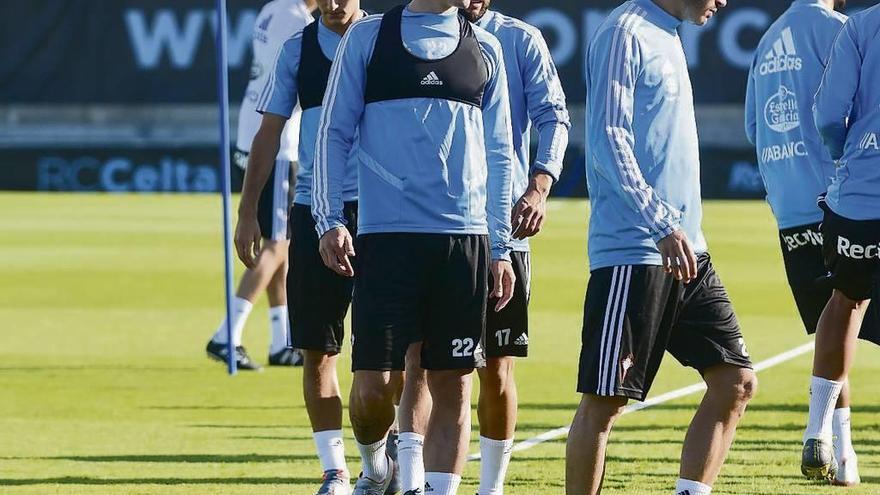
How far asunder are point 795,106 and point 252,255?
2.26 m

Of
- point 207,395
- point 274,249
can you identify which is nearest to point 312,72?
point 207,395

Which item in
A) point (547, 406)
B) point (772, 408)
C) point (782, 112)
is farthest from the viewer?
point (547, 406)

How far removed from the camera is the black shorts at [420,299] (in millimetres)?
6023

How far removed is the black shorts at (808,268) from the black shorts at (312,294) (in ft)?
6.02

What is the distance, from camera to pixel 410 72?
19.5 feet

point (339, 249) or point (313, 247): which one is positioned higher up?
point (339, 249)

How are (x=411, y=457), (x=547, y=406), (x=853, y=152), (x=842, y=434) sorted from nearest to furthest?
1. (x=411, y=457)
2. (x=853, y=152)
3. (x=842, y=434)
4. (x=547, y=406)

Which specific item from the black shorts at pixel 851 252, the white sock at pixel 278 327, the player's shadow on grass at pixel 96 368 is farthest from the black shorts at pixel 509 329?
the player's shadow on grass at pixel 96 368

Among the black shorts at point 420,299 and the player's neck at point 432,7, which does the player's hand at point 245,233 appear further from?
the player's neck at point 432,7

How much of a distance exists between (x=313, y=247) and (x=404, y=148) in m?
1.20

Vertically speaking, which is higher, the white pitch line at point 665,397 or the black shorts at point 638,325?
the black shorts at point 638,325

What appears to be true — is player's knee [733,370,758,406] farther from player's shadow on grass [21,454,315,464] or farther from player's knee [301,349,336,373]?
player's shadow on grass [21,454,315,464]

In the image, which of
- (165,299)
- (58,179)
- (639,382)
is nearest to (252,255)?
(639,382)

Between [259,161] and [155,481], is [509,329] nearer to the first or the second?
[259,161]
